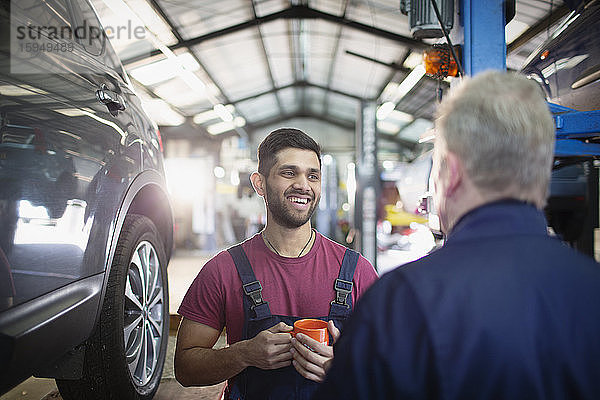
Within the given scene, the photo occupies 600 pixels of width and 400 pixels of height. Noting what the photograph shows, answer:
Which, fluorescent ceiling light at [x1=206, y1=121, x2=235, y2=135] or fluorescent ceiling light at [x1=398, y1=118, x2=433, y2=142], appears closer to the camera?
fluorescent ceiling light at [x1=398, y1=118, x2=433, y2=142]

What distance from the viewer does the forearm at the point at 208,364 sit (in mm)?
1379

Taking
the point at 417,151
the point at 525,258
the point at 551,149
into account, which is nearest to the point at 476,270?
the point at 525,258

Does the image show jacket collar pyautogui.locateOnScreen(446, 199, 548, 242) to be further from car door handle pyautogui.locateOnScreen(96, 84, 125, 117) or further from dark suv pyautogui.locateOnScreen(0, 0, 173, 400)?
car door handle pyautogui.locateOnScreen(96, 84, 125, 117)

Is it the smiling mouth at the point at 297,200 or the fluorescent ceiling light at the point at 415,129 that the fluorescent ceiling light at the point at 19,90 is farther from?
the fluorescent ceiling light at the point at 415,129

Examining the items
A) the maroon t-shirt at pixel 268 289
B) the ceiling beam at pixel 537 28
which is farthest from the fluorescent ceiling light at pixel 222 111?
the maroon t-shirt at pixel 268 289

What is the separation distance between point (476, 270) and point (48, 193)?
45.9 inches

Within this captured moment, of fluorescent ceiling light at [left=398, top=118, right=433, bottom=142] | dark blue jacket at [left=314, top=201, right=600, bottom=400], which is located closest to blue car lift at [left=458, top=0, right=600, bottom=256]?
dark blue jacket at [left=314, top=201, right=600, bottom=400]

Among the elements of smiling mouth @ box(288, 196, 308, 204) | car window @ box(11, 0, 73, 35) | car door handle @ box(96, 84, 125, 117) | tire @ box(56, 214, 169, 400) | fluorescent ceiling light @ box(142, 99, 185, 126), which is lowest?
tire @ box(56, 214, 169, 400)

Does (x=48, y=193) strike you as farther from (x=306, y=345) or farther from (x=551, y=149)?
(x=551, y=149)

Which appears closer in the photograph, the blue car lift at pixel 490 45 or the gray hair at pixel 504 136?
the gray hair at pixel 504 136

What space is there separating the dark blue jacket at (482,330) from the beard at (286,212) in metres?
0.93

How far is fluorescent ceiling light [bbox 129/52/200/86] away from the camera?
8.97 m

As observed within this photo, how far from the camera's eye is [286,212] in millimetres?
1677

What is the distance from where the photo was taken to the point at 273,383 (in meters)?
1.41
